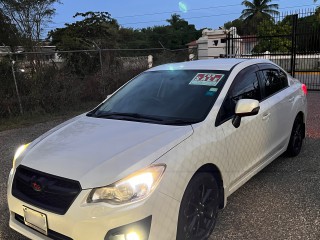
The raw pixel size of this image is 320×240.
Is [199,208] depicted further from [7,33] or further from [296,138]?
[7,33]

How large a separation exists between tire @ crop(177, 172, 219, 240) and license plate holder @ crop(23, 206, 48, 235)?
1.02 metres

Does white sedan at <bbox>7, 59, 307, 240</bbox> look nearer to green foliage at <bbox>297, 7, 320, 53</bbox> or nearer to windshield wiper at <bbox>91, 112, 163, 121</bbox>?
windshield wiper at <bbox>91, 112, 163, 121</bbox>

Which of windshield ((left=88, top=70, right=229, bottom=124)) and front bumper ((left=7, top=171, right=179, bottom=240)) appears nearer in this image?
front bumper ((left=7, top=171, right=179, bottom=240))

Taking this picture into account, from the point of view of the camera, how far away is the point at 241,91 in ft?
12.8

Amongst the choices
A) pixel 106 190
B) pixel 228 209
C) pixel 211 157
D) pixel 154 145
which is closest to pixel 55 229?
pixel 106 190

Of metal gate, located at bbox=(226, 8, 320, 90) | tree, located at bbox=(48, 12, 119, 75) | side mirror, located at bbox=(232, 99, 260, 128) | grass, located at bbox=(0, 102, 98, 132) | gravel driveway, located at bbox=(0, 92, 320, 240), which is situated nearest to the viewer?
gravel driveway, located at bbox=(0, 92, 320, 240)

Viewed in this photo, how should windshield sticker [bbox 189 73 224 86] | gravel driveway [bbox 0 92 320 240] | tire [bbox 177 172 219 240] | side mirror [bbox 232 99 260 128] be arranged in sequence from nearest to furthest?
tire [bbox 177 172 219 240] < gravel driveway [bbox 0 92 320 240] < side mirror [bbox 232 99 260 128] < windshield sticker [bbox 189 73 224 86]

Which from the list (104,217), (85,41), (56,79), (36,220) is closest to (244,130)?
(104,217)

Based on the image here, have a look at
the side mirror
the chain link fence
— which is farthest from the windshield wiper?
the chain link fence

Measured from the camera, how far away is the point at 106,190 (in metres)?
2.47

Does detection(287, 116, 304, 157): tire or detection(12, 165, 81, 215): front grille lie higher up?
detection(12, 165, 81, 215): front grille

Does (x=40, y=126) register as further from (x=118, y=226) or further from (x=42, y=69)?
(x=118, y=226)

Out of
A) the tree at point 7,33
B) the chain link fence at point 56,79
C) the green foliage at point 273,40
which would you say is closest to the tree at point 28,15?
the tree at point 7,33

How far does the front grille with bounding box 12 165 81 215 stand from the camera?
2.51m
